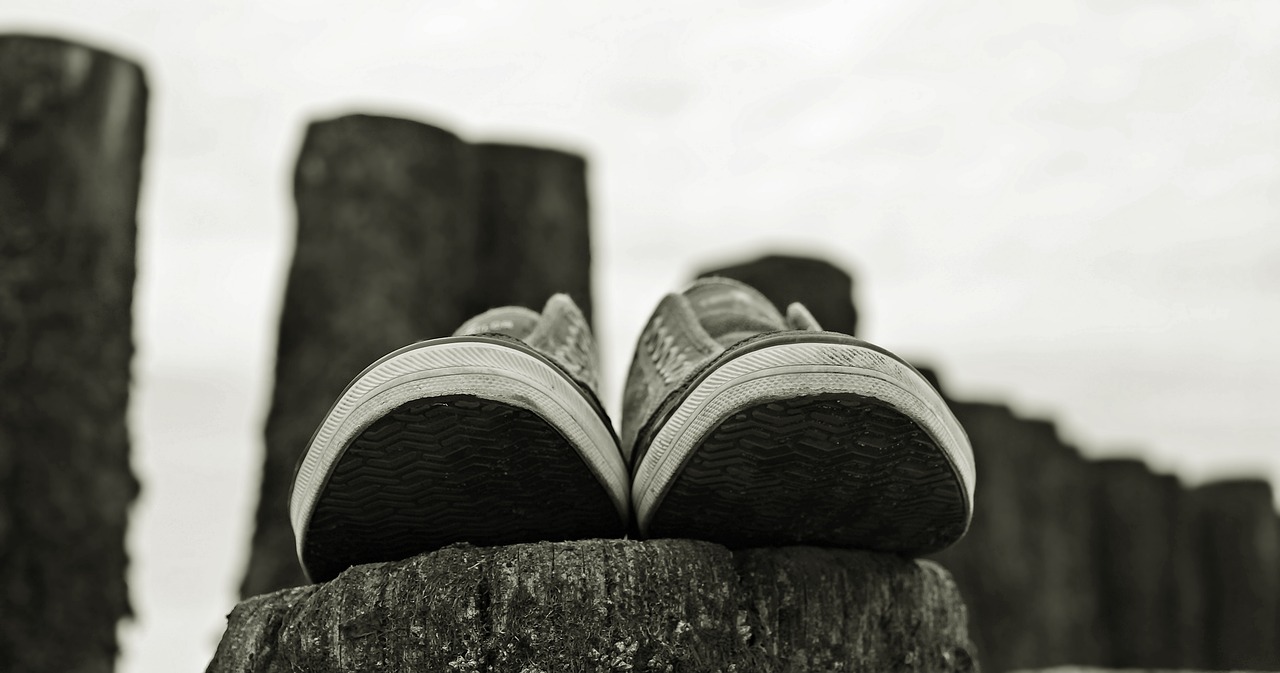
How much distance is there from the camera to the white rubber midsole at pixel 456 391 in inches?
59.2

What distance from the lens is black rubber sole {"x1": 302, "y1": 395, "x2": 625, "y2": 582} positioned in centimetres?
152

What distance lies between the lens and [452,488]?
1.58m

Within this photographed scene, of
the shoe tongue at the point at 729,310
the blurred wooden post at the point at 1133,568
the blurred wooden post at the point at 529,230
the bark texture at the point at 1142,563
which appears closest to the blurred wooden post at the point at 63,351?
the blurred wooden post at the point at 529,230

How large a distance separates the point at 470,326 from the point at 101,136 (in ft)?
7.35

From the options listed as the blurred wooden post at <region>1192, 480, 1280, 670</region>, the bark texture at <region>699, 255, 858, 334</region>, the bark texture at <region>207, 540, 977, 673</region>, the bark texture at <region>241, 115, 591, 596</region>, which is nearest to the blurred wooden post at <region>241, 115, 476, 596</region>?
the bark texture at <region>241, 115, 591, 596</region>

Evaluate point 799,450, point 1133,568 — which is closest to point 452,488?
point 799,450

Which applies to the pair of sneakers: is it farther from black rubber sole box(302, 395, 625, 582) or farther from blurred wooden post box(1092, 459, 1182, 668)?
blurred wooden post box(1092, 459, 1182, 668)

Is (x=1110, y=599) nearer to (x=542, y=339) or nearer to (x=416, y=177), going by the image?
(x=416, y=177)

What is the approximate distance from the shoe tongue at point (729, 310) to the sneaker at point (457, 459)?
0.32 metres

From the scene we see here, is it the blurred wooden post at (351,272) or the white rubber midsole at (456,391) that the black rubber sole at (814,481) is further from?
the blurred wooden post at (351,272)

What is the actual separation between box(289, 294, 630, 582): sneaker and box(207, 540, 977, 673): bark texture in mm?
64

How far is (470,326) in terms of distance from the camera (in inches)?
76.6

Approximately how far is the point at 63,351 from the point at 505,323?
205cm

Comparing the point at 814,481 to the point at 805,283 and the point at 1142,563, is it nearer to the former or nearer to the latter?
the point at 805,283
